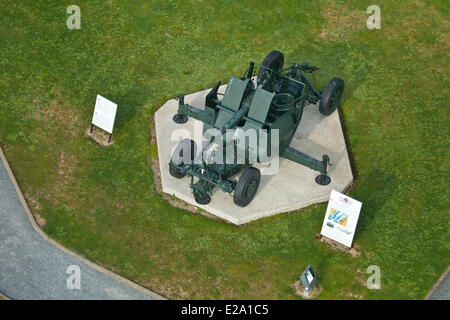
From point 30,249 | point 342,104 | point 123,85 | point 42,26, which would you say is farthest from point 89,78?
point 342,104

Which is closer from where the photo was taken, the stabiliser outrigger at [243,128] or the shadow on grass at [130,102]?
the stabiliser outrigger at [243,128]

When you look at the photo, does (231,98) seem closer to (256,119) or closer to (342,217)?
(256,119)

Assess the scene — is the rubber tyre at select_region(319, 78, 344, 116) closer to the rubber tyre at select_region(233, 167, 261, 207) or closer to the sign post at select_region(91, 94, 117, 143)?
the rubber tyre at select_region(233, 167, 261, 207)

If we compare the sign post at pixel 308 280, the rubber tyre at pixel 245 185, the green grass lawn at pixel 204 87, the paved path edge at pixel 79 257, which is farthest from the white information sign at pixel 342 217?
the paved path edge at pixel 79 257

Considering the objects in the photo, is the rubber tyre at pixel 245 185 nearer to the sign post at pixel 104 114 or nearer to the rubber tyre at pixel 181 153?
the rubber tyre at pixel 181 153

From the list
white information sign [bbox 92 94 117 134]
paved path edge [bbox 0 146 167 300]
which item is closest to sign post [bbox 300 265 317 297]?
paved path edge [bbox 0 146 167 300]
